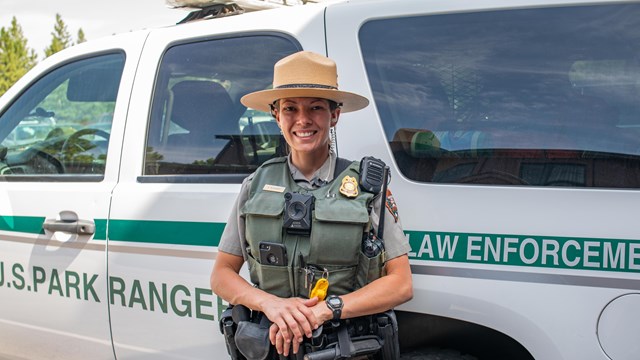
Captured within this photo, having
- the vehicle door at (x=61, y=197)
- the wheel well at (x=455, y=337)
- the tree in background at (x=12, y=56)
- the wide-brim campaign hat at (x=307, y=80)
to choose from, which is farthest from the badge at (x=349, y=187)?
the tree in background at (x=12, y=56)

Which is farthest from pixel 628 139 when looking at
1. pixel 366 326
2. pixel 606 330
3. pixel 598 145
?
pixel 366 326

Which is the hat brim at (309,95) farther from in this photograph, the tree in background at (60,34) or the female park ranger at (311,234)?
the tree in background at (60,34)

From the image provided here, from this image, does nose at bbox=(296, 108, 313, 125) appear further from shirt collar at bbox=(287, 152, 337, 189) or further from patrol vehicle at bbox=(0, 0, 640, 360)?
patrol vehicle at bbox=(0, 0, 640, 360)

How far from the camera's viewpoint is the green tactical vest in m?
1.87

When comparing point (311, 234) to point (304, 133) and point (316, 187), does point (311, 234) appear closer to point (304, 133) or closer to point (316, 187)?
point (316, 187)

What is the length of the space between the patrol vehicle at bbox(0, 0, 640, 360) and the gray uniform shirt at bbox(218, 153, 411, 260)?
0.19 meters

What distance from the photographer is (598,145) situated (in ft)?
6.57

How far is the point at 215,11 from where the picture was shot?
295 cm

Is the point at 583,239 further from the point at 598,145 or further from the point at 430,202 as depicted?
the point at 430,202

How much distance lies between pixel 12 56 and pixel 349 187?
66.6 m

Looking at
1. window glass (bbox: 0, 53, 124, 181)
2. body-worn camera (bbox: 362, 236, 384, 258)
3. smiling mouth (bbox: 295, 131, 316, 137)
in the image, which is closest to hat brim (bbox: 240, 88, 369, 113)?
smiling mouth (bbox: 295, 131, 316, 137)

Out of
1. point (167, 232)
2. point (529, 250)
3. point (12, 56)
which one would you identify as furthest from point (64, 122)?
point (12, 56)

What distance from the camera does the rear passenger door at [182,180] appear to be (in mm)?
2482

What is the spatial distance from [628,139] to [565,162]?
178mm
